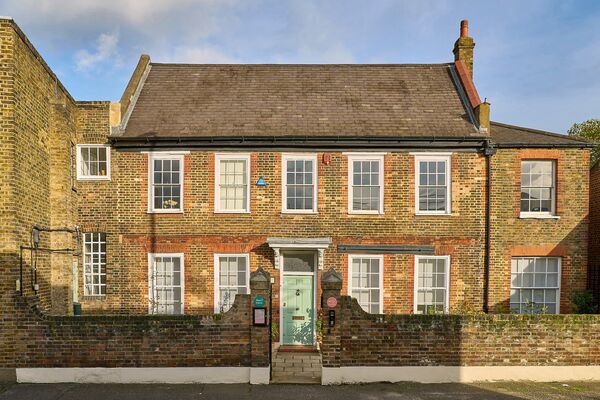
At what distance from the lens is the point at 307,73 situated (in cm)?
1416

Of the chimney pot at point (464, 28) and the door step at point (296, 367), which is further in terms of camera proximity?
the chimney pot at point (464, 28)

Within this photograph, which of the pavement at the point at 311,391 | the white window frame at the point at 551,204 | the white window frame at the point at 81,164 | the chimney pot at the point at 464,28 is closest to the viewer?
the pavement at the point at 311,391

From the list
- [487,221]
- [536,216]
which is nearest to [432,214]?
[487,221]

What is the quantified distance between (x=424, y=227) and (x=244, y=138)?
5.89 m

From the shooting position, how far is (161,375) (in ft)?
25.9

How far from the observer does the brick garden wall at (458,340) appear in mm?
7934

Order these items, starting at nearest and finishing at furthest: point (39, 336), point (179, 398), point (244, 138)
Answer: point (179, 398) → point (39, 336) → point (244, 138)

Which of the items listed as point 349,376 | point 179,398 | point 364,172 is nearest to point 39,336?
point 179,398

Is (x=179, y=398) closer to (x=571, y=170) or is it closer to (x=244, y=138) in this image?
(x=244, y=138)

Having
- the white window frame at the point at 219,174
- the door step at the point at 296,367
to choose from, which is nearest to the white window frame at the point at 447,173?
the white window frame at the point at 219,174

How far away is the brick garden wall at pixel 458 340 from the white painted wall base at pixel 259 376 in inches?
48.8

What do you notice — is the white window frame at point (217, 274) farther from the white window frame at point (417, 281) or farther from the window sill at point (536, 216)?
the window sill at point (536, 216)

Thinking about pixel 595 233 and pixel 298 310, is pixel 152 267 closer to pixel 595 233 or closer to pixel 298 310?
pixel 298 310

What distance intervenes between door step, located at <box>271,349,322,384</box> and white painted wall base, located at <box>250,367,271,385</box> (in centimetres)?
24
